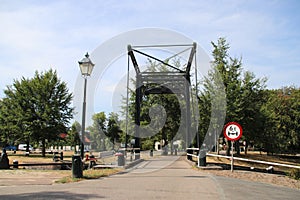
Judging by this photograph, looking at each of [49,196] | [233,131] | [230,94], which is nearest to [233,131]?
[233,131]

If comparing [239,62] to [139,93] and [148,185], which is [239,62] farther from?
[148,185]

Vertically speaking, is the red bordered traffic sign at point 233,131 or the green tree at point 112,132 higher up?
the green tree at point 112,132

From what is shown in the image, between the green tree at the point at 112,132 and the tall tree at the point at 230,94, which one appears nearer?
the tall tree at the point at 230,94

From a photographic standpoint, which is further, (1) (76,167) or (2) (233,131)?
(2) (233,131)

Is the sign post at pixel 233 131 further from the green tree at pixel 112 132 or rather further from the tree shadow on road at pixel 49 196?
the green tree at pixel 112 132

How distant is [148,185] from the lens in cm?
1002

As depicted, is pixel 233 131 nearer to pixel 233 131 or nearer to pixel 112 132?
pixel 233 131

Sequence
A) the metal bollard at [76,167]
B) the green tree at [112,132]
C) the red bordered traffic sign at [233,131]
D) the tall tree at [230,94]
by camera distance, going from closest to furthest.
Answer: the metal bollard at [76,167] < the red bordered traffic sign at [233,131] < the tall tree at [230,94] < the green tree at [112,132]

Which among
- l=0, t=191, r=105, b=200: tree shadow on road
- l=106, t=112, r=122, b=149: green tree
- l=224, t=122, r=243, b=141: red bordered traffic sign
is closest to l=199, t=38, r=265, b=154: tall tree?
l=224, t=122, r=243, b=141: red bordered traffic sign

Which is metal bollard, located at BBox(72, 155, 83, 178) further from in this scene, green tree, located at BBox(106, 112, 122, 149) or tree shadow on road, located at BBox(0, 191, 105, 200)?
green tree, located at BBox(106, 112, 122, 149)

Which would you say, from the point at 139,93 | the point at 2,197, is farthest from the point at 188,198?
the point at 139,93

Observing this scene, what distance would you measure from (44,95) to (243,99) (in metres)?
24.2

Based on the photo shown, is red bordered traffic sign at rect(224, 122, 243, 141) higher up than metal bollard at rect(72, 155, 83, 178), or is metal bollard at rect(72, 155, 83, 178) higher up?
red bordered traffic sign at rect(224, 122, 243, 141)

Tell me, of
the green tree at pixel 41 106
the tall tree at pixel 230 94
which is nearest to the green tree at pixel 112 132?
the green tree at pixel 41 106
